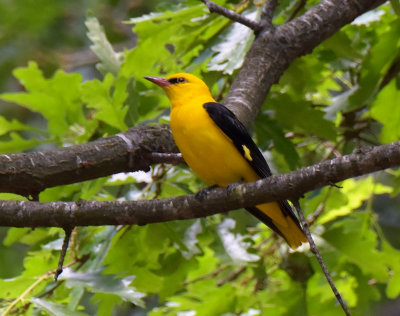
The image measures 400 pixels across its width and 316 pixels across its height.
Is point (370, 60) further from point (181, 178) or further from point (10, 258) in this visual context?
point (10, 258)

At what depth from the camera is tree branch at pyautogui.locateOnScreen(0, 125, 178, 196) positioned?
2650 millimetres

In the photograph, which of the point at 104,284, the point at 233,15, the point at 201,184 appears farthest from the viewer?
the point at 201,184

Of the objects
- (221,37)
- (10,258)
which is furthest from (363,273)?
(10,258)

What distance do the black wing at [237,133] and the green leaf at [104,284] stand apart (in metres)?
0.82

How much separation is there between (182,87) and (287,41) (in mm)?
633

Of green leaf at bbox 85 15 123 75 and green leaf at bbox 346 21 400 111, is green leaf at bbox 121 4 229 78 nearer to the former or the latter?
green leaf at bbox 85 15 123 75

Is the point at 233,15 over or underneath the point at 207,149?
over

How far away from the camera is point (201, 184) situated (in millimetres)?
4082

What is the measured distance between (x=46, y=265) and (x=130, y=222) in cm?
119

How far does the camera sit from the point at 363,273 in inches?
164

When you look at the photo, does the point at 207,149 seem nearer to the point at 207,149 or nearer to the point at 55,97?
the point at 207,149

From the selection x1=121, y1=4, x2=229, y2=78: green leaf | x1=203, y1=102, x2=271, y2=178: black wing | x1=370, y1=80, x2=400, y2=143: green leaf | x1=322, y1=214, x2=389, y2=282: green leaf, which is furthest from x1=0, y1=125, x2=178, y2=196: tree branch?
x1=370, y1=80, x2=400, y2=143: green leaf

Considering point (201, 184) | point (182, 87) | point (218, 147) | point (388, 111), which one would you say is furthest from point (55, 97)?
point (388, 111)

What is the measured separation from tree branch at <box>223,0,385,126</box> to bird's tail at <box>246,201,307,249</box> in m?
0.55
